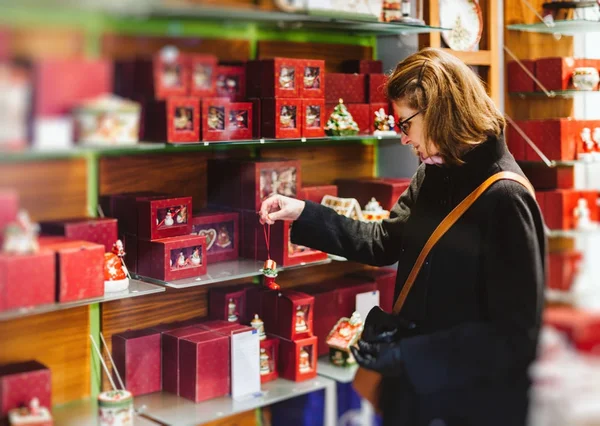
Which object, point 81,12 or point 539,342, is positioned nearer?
point 81,12

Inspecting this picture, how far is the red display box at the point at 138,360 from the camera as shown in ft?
7.98

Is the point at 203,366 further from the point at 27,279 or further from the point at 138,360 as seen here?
the point at 27,279

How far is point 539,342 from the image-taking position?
1792 millimetres

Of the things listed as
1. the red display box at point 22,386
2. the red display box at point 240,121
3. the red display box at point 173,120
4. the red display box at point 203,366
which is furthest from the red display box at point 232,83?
the red display box at point 22,386

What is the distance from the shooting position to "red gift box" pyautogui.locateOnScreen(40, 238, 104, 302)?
1923 millimetres

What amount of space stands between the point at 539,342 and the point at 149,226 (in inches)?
45.6

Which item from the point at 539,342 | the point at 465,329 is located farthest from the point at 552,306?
the point at 465,329

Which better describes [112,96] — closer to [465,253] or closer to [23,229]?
[23,229]

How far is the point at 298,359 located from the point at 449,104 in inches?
40.5

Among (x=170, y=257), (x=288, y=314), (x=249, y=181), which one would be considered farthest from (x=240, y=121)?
(x=288, y=314)

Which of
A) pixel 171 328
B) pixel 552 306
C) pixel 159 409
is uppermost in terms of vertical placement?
pixel 552 306

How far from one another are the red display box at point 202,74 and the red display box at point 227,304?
93cm

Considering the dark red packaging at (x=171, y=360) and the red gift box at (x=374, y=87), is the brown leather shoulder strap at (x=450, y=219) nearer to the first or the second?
the dark red packaging at (x=171, y=360)

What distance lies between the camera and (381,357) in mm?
2137
